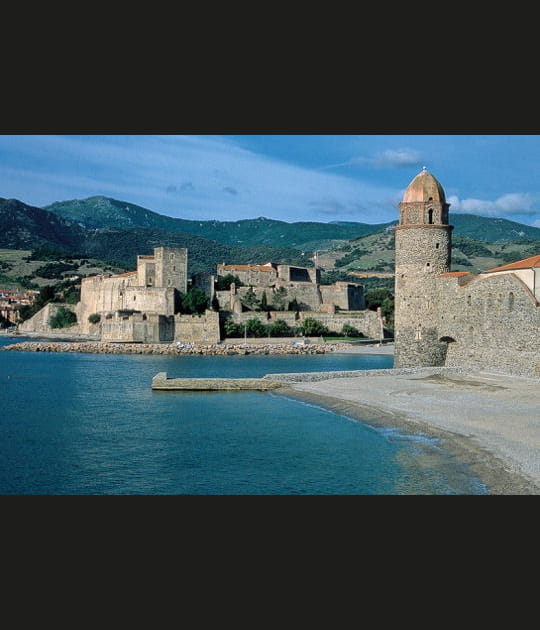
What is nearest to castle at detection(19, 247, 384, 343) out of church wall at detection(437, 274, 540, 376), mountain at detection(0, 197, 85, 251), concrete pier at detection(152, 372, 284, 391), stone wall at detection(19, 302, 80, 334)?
stone wall at detection(19, 302, 80, 334)

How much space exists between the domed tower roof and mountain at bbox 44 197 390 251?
405 feet

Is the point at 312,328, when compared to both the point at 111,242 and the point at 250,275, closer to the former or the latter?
the point at 250,275

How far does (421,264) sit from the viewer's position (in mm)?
18188

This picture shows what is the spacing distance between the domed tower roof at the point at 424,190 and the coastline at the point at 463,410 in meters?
3.93

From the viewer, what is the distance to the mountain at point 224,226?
512ft

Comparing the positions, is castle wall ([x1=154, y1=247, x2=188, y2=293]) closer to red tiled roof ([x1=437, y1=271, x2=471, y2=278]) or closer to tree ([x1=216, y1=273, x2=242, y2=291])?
A: tree ([x1=216, y1=273, x2=242, y2=291])

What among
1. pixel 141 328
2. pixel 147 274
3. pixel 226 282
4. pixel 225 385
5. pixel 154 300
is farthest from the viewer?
pixel 226 282

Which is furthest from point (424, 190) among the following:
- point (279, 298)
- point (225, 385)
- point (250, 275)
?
point (250, 275)

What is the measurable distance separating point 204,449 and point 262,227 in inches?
6333

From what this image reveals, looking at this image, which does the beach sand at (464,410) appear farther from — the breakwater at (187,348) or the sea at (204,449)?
the breakwater at (187,348)

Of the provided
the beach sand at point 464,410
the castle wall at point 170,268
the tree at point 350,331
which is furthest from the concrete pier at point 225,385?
the tree at point 350,331

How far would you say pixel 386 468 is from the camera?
392 inches

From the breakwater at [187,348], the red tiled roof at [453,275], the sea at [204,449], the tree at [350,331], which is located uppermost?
the red tiled roof at [453,275]

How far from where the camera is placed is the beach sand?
9.20 m
